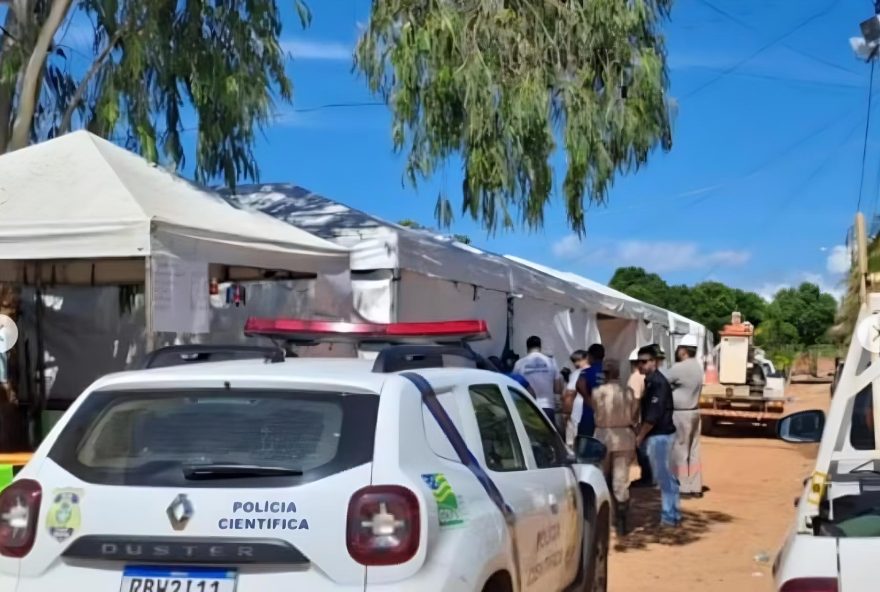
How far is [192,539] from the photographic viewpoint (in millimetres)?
3904

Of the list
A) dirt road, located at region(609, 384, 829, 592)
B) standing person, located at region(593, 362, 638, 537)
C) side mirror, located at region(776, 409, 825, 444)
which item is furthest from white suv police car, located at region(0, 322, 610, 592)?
standing person, located at region(593, 362, 638, 537)

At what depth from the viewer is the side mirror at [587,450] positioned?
635 centimetres

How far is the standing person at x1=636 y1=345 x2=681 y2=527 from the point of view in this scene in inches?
428

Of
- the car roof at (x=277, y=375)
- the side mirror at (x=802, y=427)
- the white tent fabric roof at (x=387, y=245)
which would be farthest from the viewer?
the white tent fabric roof at (x=387, y=245)

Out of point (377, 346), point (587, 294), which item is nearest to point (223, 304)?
point (377, 346)

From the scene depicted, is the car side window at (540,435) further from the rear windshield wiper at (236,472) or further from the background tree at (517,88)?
the background tree at (517,88)

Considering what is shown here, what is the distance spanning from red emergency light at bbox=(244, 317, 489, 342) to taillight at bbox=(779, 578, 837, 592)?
3252 mm

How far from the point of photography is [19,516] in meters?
4.09

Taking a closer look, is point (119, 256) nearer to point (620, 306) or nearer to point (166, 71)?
point (166, 71)

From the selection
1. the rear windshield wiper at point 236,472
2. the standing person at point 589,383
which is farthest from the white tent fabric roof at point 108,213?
the rear windshield wiper at point 236,472

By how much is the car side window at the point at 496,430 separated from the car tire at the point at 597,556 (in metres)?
1.30

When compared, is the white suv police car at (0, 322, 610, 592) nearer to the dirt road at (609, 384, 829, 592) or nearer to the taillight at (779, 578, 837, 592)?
the taillight at (779, 578, 837, 592)

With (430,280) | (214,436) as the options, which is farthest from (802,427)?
(430,280)

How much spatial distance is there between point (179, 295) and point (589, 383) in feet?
16.2
